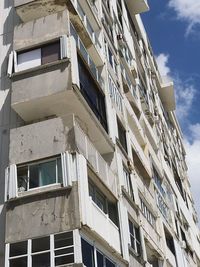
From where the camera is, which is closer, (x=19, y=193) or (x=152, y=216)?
(x=19, y=193)

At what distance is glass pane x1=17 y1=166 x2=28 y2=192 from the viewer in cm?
1380

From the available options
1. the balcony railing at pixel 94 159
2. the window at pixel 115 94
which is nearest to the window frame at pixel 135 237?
the balcony railing at pixel 94 159

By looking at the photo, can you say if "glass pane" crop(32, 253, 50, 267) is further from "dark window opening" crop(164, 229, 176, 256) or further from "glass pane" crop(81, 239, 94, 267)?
"dark window opening" crop(164, 229, 176, 256)

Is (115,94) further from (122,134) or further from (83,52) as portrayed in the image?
(83,52)

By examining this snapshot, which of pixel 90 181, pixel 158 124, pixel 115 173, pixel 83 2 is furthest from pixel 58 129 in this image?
pixel 158 124

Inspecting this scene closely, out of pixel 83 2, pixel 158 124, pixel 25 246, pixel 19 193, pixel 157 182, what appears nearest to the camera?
pixel 25 246

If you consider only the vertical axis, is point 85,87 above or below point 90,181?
above

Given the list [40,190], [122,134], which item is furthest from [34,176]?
[122,134]

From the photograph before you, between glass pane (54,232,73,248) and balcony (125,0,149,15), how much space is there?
88.6ft

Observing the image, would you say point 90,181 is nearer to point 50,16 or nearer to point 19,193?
point 19,193

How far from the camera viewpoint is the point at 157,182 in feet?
93.4

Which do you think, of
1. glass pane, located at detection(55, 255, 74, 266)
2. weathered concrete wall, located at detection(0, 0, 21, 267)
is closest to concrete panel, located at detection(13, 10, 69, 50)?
weathered concrete wall, located at detection(0, 0, 21, 267)

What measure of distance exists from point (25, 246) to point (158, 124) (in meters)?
25.0

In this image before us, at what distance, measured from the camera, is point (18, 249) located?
12695 mm
